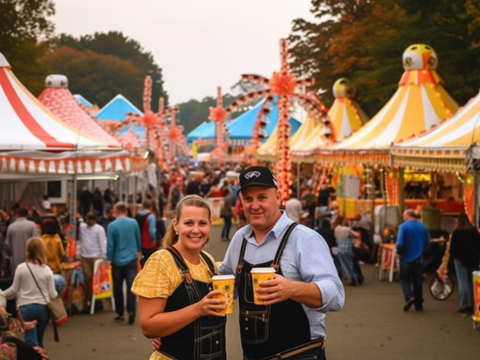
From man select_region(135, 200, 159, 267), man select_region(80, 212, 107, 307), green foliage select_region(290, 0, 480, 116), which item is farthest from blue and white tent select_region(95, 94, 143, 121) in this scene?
man select_region(80, 212, 107, 307)

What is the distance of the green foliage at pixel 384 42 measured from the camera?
23.8 m

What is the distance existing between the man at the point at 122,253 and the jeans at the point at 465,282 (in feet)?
15.3

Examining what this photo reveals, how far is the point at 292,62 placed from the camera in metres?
42.8

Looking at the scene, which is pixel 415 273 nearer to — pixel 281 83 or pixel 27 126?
pixel 27 126

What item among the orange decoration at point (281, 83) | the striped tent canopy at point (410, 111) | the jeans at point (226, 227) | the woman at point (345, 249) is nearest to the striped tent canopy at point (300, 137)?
the jeans at point (226, 227)

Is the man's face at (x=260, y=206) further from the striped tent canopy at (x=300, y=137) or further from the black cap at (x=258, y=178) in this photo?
the striped tent canopy at (x=300, y=137)

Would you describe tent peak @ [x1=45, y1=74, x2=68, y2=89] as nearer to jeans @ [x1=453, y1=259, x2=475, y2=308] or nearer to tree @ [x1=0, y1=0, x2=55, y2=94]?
jeans @ [x1=453, y1=259, x2=475, y2=308]

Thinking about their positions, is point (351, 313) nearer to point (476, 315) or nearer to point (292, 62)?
point (476, 315)

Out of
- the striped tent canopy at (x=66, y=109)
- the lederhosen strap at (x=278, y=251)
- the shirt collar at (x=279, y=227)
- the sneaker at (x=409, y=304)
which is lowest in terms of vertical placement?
the sneaker at (x=409, y=304)

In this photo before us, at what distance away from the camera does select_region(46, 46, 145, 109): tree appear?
102 metres

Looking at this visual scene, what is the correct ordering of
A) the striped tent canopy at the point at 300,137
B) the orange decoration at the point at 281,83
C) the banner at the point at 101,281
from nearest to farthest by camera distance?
1. the banner at the point at 101,281
2. the orange decoration at the point at 281,83
3. the striped tent canopy at the point at 300,137

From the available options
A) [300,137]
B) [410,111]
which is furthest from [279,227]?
[300,137]

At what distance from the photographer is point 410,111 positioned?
2067 centimetres

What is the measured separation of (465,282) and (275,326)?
8.69 metres
